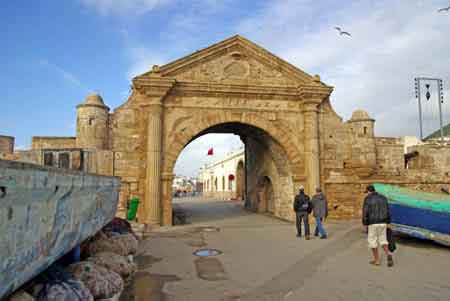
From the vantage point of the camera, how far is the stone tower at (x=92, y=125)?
38.7ft

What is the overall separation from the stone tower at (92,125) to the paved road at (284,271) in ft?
14.9

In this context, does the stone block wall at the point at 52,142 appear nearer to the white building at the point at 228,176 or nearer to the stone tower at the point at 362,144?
the stone tower at the point at 362,144

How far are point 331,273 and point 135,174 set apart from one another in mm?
8059

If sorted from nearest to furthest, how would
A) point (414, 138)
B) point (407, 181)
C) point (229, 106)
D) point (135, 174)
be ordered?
point (135, 174), point (229, 106), point (407, 181), point (414, 138)

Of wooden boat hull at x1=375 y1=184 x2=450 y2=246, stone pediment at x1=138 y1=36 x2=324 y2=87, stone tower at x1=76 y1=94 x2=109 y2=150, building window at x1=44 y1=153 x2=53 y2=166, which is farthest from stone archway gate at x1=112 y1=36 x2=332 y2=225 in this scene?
wooden boat hull at x1=375 y1=184 x2=450 y2=246

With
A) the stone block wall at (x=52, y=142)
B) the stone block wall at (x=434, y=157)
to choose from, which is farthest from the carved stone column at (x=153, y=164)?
the stone block wall at (x=434, y=157)

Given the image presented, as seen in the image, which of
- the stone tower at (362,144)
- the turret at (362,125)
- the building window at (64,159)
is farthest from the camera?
the turret at (362,125)

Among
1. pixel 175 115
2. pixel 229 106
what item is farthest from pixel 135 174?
pixel 229 106

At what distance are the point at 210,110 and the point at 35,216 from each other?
10.4 meters

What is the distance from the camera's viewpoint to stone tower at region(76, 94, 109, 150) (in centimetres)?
1180

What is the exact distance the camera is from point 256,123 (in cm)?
1310

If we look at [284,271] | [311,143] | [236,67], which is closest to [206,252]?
[284,271]

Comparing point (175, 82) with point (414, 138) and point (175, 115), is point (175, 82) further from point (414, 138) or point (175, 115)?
point (414, 138)

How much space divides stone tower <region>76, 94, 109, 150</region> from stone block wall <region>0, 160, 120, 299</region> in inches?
319
